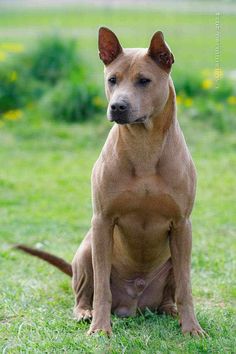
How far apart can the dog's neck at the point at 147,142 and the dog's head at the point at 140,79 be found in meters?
0.10

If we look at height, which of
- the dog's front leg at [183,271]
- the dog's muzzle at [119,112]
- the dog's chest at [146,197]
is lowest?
the dog's front leg at [183,271]

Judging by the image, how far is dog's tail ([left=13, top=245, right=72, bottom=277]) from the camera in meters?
5.48

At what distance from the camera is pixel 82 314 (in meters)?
5.02

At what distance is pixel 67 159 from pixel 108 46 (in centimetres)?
564

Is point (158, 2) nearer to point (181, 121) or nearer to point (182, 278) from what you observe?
point (181, 121)

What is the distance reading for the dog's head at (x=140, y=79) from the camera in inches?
174

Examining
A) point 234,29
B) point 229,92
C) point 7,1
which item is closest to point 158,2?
point 234,29

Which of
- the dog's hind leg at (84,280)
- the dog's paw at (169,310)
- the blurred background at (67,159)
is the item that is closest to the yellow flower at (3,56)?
the blurred background at (67,159)

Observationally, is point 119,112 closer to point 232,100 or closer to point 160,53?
point 160,53

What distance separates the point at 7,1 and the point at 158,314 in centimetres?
2398

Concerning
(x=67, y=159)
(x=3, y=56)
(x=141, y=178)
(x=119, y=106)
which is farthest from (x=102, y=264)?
(x=3, y=56)

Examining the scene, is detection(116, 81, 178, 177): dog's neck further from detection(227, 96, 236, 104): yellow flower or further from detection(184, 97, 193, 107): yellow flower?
detection(227, 96, 236, 104): yellow flower

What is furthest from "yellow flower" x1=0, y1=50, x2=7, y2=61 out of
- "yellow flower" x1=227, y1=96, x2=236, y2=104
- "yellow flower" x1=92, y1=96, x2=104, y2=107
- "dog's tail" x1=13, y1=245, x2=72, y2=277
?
"dog's tail" x1=13, y1=245, x2=72, y2=277

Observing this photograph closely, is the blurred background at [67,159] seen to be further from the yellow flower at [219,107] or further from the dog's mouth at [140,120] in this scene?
the dog's mouth at [140,120]
